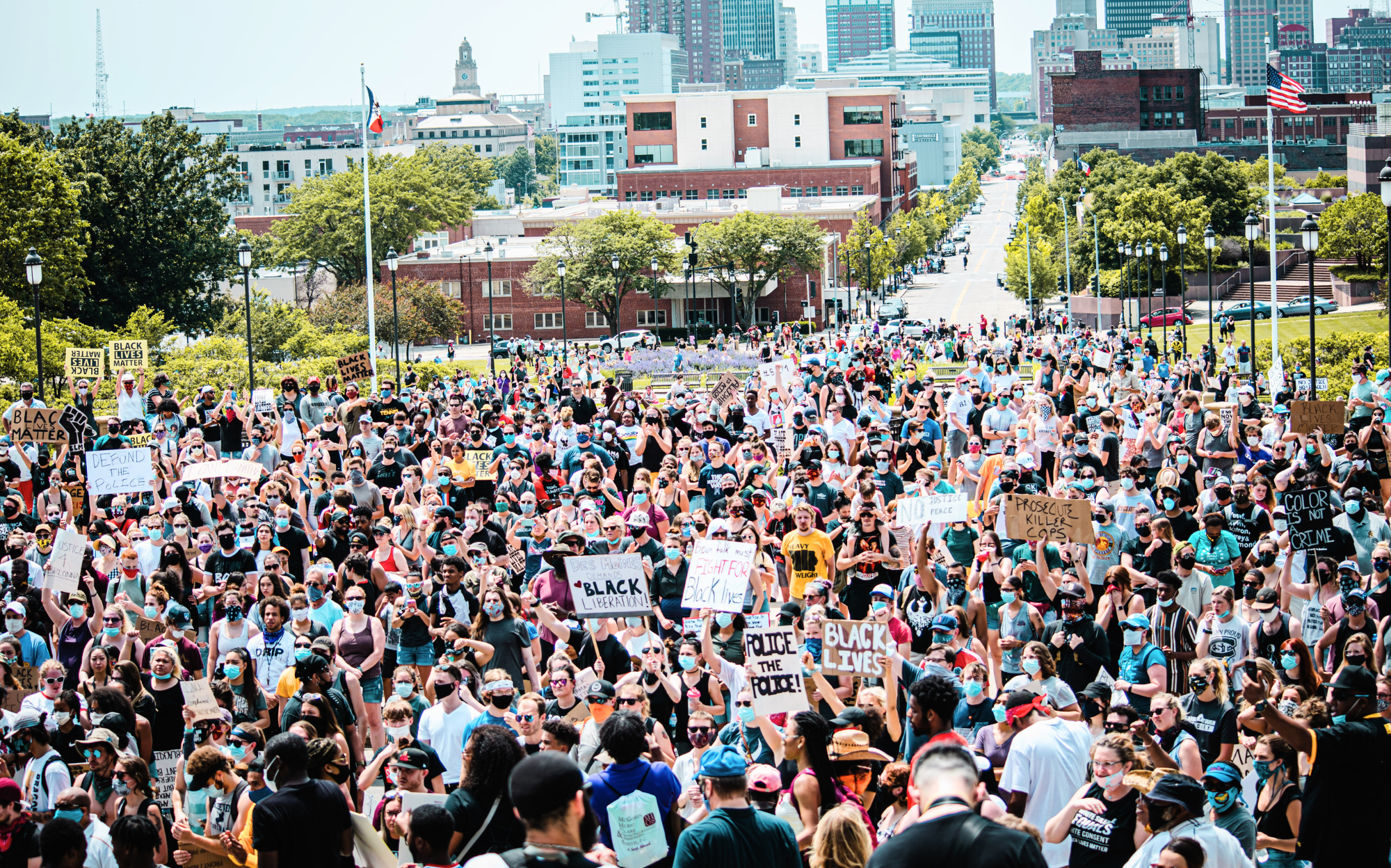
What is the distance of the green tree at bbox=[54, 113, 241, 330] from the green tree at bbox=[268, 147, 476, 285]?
19.0 metres

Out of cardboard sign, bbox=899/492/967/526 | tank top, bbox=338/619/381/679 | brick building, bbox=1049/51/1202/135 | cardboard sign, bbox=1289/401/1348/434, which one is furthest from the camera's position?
brick building, bbox=1049/51/1202/135

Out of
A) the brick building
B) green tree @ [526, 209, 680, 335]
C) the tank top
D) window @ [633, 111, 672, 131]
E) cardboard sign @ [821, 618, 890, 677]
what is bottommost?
the tank top

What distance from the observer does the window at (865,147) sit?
14000cm

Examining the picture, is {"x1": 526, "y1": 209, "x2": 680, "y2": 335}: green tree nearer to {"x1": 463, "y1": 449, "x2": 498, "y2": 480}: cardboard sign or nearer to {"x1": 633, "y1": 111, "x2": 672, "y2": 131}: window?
{"x1": 633, "y1": 111, "x2": 672, "y2": 131}: window

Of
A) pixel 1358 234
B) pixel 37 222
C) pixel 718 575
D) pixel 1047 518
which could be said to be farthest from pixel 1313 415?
pixel 1358 234

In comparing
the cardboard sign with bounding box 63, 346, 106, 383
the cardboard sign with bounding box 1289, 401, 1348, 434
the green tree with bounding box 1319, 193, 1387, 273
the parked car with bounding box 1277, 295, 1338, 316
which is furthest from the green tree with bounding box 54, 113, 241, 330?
the cardboard sign with bounding box 1289, 401, 1348, 434

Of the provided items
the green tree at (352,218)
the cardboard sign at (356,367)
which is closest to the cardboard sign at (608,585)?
the cardboard sign at (356,367)

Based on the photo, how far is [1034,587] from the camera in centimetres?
1239

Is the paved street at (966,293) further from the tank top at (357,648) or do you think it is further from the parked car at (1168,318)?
the tank top at (357,648)

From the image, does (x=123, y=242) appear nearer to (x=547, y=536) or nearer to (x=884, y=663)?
(x=547, y=536)

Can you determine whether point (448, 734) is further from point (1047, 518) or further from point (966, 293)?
point (966, 293)

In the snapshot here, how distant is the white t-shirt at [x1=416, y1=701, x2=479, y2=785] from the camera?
9.23 m

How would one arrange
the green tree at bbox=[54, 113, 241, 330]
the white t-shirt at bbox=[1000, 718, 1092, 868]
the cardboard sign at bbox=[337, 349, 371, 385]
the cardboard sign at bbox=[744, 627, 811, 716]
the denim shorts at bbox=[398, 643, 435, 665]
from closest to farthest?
the white t-shirt at bbox=[1000, 718, 1092, 868], the cardboard sign at bbox=[744, 627, 811, 716], the denim shorts at bbox=[398, 643, 435, 665], the cardboard sign at bbox=[337, 349, 371, 385], the green tree at bbox=[54, 113, 241, 330]

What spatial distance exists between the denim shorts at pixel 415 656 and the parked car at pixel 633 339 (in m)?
67.3
